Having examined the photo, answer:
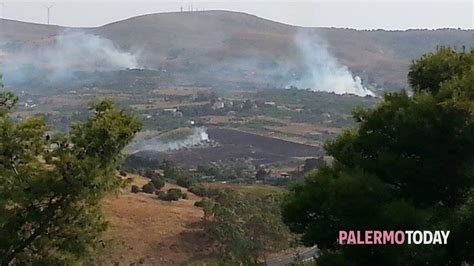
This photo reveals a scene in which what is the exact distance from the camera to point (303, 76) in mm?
155250

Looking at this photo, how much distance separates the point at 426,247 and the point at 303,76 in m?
149

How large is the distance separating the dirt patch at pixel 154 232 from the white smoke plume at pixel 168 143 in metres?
37.4

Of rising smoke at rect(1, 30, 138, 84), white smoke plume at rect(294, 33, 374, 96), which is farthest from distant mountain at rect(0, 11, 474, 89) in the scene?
rising smoke at rect(1, 30, 138, 84)

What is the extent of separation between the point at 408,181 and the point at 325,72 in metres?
148

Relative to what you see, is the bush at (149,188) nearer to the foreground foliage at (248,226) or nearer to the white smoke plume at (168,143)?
the foreground foliage at (248,226)

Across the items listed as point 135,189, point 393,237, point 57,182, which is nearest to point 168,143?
point 135,189

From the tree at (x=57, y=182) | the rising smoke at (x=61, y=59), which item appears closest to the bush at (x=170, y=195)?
the tree at (x=57, y=182)

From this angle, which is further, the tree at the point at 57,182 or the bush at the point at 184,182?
the bush at the point at 184,182

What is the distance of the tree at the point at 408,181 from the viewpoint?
7.97m

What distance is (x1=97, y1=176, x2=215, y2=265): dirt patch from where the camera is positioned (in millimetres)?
27250

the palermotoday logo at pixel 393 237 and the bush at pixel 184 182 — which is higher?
the palermotoday logo at pixel 393 237

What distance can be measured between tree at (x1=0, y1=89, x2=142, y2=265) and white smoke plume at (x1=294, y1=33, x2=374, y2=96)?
4411 inches

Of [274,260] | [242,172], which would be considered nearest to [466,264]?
[274,260]

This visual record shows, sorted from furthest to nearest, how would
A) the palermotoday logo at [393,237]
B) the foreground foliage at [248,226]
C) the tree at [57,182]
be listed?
1. the foreground foliage at [248,226]
2. the tree at [57,182]
3. the palermotoday logo at [393,237]
